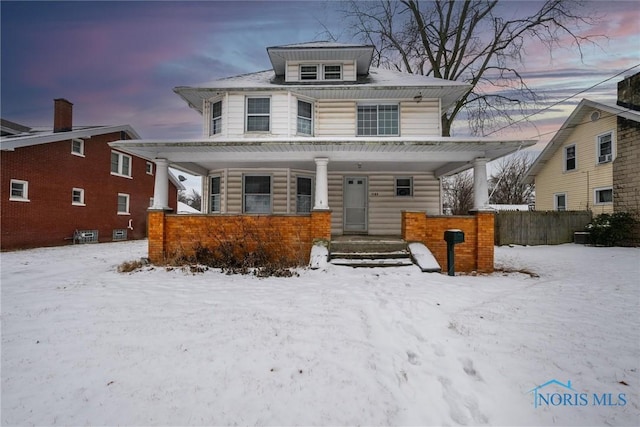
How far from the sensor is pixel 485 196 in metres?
7.92

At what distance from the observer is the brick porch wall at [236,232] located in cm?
808

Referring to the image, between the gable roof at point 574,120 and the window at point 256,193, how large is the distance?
16891 millimetres

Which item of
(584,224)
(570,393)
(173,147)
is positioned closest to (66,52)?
(173,147)

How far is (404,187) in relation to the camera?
11406 mm

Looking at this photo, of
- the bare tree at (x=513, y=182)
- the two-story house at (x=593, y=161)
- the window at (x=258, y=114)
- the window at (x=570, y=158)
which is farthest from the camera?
the bare tree at (x=513, y=182)

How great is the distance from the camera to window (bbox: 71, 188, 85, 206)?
1560 cm

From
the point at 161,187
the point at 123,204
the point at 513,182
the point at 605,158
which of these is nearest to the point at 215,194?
the point at 161,187

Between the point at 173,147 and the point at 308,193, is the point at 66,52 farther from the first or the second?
the point at 308,193

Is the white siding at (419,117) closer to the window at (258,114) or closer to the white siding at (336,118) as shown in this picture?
the white siding at (336,118)

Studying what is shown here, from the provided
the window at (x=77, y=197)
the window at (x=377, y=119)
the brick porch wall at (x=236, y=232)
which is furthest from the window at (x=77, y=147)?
the window at (x=377, y=119)

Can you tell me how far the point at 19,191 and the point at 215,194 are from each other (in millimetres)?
9949

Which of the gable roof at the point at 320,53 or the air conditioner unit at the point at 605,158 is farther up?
the gable roof at the point at 320,53

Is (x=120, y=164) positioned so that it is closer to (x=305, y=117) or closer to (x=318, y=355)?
(x=305, y=117)

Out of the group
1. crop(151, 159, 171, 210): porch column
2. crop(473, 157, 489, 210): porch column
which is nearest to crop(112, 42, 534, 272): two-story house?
crop(151, 159, 171, 210): porch column
